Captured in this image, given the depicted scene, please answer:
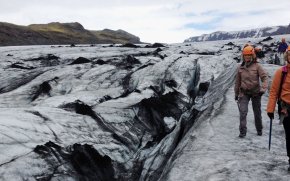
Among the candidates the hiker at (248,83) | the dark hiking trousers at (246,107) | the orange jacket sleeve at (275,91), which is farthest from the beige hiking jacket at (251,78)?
the orange jacket sleeve at (275,91)

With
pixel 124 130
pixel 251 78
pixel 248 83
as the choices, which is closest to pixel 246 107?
pixel 248 83

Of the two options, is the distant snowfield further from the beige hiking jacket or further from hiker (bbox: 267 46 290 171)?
the beige hiking jacket

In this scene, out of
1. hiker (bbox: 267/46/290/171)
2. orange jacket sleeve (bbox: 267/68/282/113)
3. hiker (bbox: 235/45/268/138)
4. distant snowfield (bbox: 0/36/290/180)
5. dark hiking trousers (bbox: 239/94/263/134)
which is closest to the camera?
hiker (bbox: 267/46/290/171)

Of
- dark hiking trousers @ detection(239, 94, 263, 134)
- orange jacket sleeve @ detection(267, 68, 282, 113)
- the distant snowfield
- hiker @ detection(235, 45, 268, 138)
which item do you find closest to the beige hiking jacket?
hiker @ detection(235, 45, 268, 138)

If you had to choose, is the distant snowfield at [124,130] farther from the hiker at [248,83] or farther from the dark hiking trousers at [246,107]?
the hiker at [248,83]

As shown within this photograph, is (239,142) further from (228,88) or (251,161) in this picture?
(228,88)

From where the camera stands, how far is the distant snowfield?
11.2 metres

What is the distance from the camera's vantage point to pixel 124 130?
19297mm

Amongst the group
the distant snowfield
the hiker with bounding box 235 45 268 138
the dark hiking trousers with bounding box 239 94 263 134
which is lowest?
the distant snowfield

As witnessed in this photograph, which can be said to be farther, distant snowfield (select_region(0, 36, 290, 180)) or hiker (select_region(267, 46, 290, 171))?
distant snowfield (select_region(0, 36, 290, 180))

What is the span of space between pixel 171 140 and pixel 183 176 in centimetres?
641

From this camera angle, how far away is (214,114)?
1614 cm

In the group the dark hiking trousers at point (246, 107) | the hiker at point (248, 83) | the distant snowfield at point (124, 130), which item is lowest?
the distant snowfield at point (124, 130)

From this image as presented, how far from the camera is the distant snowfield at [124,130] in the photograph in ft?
36.9
